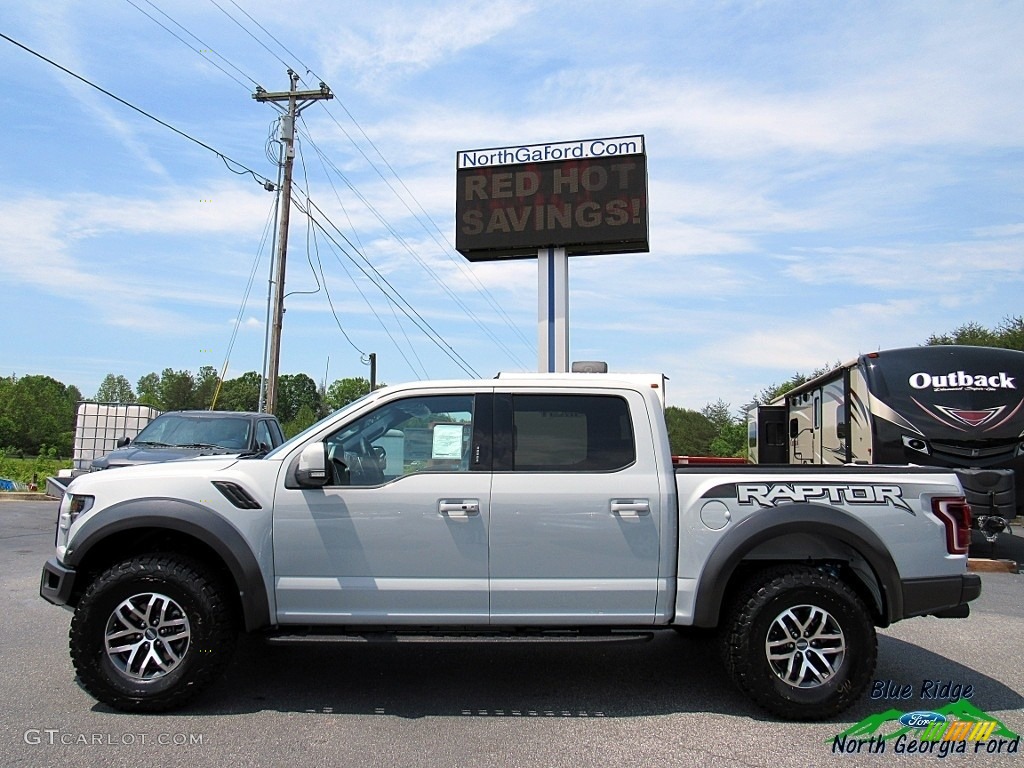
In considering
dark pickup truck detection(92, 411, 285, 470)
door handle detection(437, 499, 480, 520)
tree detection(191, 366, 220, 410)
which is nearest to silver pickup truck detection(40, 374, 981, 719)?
door handle detection(437, 499, 480, 520)

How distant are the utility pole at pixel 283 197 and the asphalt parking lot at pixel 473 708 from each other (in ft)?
48.2

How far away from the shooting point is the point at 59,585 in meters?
4.77

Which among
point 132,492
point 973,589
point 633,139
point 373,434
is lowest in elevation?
point 973,589

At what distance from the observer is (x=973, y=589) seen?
483 cm

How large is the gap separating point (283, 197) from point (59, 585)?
18410 mm

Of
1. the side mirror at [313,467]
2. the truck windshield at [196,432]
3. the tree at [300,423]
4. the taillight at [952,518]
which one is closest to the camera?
the side mirror at [313,467]

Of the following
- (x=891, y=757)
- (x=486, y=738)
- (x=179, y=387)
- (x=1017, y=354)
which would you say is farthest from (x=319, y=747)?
(x=179, y=387)

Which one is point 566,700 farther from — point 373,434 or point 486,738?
point 373,434

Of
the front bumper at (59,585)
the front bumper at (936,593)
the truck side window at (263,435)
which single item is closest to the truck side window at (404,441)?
the front bumper at (59,585)

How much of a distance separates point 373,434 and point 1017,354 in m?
9.81

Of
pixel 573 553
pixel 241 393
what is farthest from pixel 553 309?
pixel 241 393

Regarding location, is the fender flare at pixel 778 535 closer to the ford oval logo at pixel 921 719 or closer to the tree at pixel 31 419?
the ford oval logo at pixel 921 719

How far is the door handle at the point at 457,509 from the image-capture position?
4.73 meters

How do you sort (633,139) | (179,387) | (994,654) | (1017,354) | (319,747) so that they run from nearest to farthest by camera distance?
(319,747)
(994,654)
(1017,354)
(633,139)
(179,387)
